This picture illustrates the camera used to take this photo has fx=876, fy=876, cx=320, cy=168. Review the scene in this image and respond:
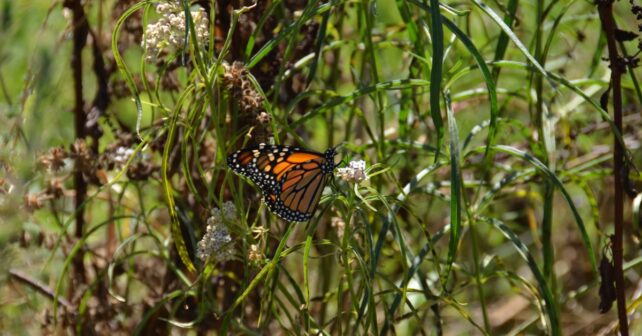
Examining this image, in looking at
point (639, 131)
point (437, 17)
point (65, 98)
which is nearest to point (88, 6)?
point (65, 98)

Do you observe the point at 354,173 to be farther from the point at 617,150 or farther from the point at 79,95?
the point at 79,95

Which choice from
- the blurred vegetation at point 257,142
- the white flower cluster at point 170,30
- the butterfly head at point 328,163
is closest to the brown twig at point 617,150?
the blurred vegetation at point 257,142

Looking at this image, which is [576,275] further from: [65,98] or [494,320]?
[65,98]

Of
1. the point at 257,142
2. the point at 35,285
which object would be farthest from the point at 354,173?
the point at 35,285

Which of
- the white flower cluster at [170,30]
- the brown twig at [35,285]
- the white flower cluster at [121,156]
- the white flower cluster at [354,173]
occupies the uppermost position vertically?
the white flower cluster at [170,30]

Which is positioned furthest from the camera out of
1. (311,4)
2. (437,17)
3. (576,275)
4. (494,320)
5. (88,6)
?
(576,275)

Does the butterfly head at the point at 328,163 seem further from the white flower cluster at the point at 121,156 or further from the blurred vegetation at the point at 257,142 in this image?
the white flower cluster at the point at 121,156
